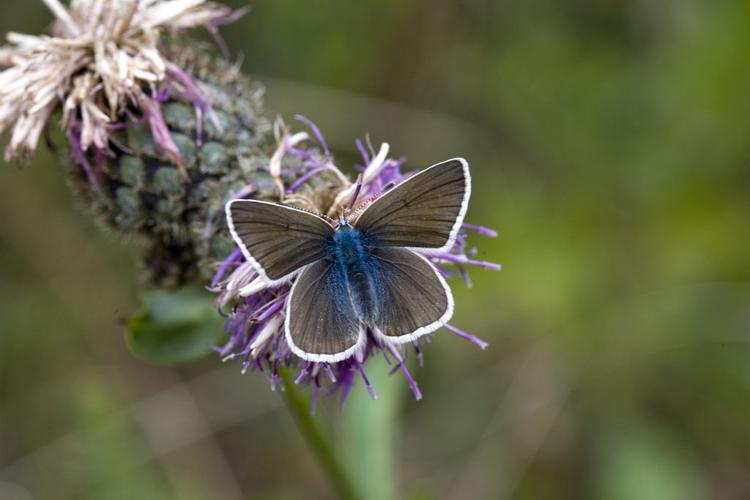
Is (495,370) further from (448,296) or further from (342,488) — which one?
(448,296)

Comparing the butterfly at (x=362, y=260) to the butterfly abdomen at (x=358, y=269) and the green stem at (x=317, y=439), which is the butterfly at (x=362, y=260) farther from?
the green stem at (x=317, y=439)

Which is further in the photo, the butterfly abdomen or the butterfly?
the butterfly abdomen

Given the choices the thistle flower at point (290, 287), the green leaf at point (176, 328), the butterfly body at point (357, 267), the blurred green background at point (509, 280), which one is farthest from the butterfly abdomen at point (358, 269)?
the blurred green background at point (509, 280)

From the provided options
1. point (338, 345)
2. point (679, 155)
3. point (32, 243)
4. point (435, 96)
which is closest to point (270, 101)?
point (435, 96)

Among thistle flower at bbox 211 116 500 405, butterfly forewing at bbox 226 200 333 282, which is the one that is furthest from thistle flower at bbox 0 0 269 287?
butterfly forewing at bbox 226 200 333 282

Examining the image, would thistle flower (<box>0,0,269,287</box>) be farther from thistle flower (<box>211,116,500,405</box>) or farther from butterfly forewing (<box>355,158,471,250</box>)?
butterfly forewing (<box>355,158,471,250</box>)

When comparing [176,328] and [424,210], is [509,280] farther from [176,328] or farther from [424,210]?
[424,210]
